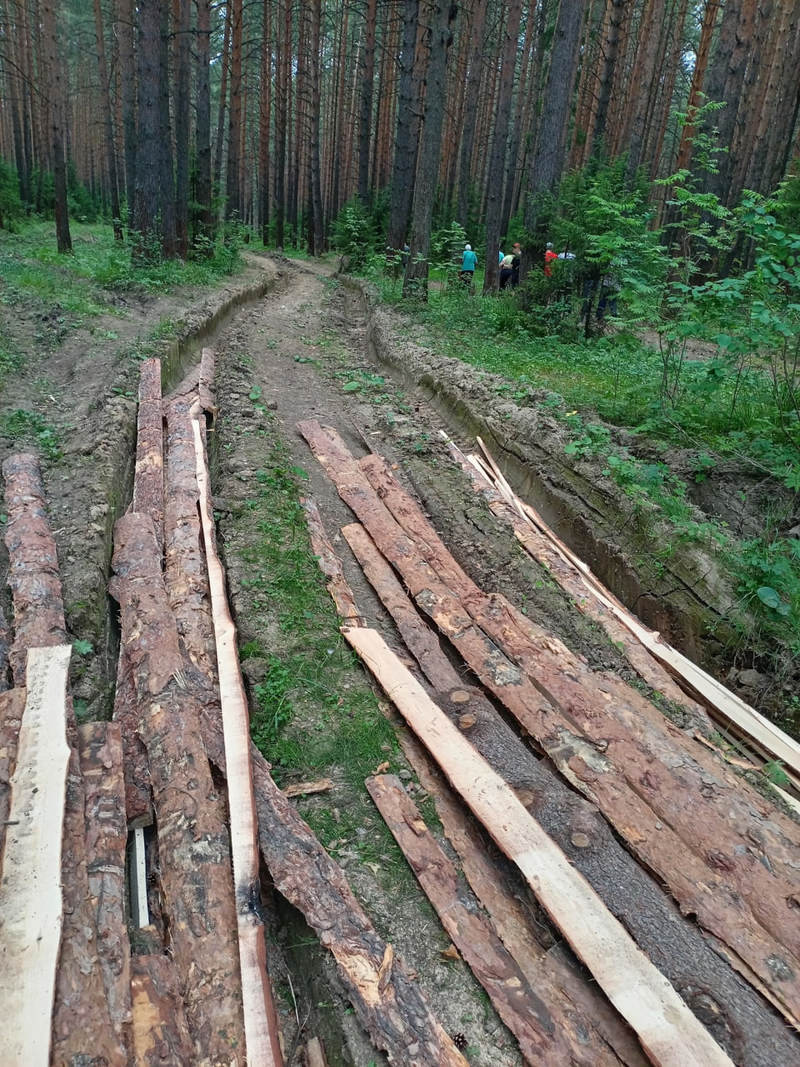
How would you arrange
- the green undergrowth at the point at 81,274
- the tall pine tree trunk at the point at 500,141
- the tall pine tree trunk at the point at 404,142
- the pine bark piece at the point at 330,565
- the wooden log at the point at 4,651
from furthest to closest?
the tall pine tree trunk at the point at 404,142 → the tall pine tree trunk at the point at 500,141 → the green undergrowth at the point at 81,274 → the pine bark piece at the point at 330,565 → the wooden log at the point at 4,651

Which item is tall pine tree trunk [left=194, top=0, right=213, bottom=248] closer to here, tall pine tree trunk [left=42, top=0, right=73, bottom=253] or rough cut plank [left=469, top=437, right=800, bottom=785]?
→ tall pine tree trunk [left=42, top=0, right=73, bottom=253]

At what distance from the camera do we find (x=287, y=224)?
36625 millimetres

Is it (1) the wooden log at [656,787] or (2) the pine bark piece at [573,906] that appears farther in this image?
(1) the wooden log at [656,787]

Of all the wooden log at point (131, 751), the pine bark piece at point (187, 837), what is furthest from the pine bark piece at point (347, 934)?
the wooden log at point (131, 751)

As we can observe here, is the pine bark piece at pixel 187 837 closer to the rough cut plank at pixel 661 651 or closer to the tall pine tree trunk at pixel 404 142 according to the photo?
the rough cut plank at pixel 661 651

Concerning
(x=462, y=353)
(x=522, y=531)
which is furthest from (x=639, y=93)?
(x=522, y=531)

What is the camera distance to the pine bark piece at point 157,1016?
78.4 inches

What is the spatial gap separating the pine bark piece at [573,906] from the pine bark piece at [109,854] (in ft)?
4.74

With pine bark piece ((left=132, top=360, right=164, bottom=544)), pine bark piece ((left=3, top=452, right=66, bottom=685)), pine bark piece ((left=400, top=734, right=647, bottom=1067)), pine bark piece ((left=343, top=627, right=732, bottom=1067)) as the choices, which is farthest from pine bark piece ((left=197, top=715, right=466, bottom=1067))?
pine bark piece ((left=132, top=360, right=164, bottom=544))

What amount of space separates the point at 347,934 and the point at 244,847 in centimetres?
53

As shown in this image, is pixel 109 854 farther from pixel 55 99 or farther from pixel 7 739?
pixel 55 99

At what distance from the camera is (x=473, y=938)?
2.51 metres

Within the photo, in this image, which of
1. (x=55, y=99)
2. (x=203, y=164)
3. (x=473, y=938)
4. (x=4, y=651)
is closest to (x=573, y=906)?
(x=473, y=938)

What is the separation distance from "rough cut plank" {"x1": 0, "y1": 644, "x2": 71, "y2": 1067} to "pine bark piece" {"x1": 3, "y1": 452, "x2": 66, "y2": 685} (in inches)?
20.2
